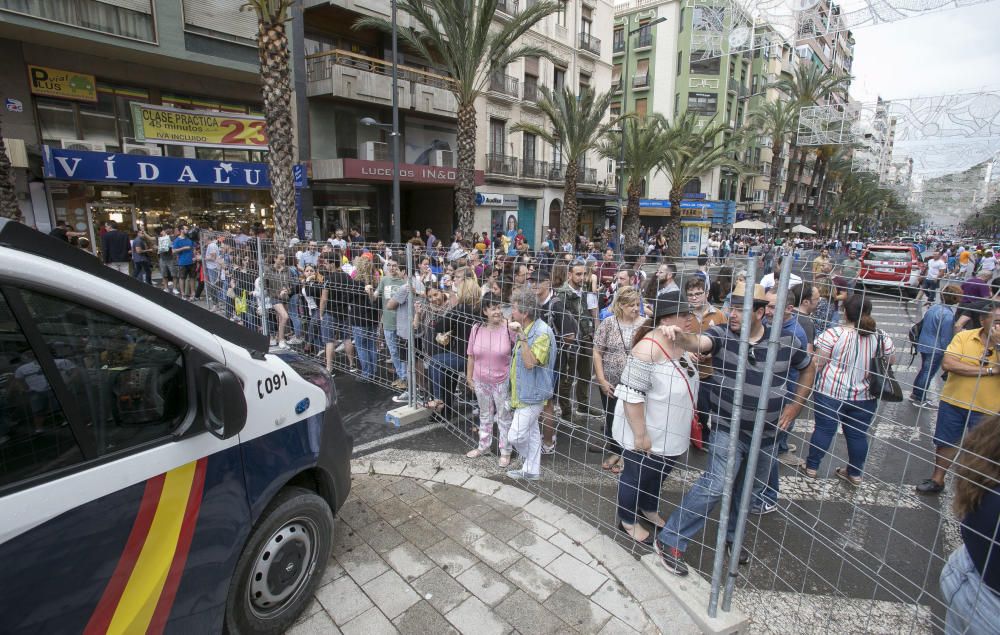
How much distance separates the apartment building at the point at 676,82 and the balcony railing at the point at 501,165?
15.7m

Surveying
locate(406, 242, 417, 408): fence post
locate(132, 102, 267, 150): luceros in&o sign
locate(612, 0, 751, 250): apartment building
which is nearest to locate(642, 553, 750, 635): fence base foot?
locate(406, 242, 417, 408): fence post

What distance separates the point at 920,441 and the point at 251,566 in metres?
6.05

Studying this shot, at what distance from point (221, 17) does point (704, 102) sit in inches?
1507

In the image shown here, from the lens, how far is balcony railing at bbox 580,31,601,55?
3014cm

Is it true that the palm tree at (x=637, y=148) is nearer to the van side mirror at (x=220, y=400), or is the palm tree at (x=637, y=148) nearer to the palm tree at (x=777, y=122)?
the palm tree at (x=777, y=122)

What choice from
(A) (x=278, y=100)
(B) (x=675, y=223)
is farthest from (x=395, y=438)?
(B) (x=675, y=223)

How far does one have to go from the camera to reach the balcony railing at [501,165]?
25531mm

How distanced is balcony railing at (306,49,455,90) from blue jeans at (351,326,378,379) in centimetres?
1400

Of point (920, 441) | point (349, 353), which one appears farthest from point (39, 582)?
point (920, 441)

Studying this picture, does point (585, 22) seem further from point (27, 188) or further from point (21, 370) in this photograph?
point (21, 370)

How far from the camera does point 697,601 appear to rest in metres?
2.88

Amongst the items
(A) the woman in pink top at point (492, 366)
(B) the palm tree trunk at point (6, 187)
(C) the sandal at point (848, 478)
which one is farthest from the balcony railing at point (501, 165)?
(C) the sandal at point (848, 478)

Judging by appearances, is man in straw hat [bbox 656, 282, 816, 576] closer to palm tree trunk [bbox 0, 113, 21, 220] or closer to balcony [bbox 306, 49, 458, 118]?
palm tree trunk [bbox 0, 113, 21, 220]

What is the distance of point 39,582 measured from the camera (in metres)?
1.59
